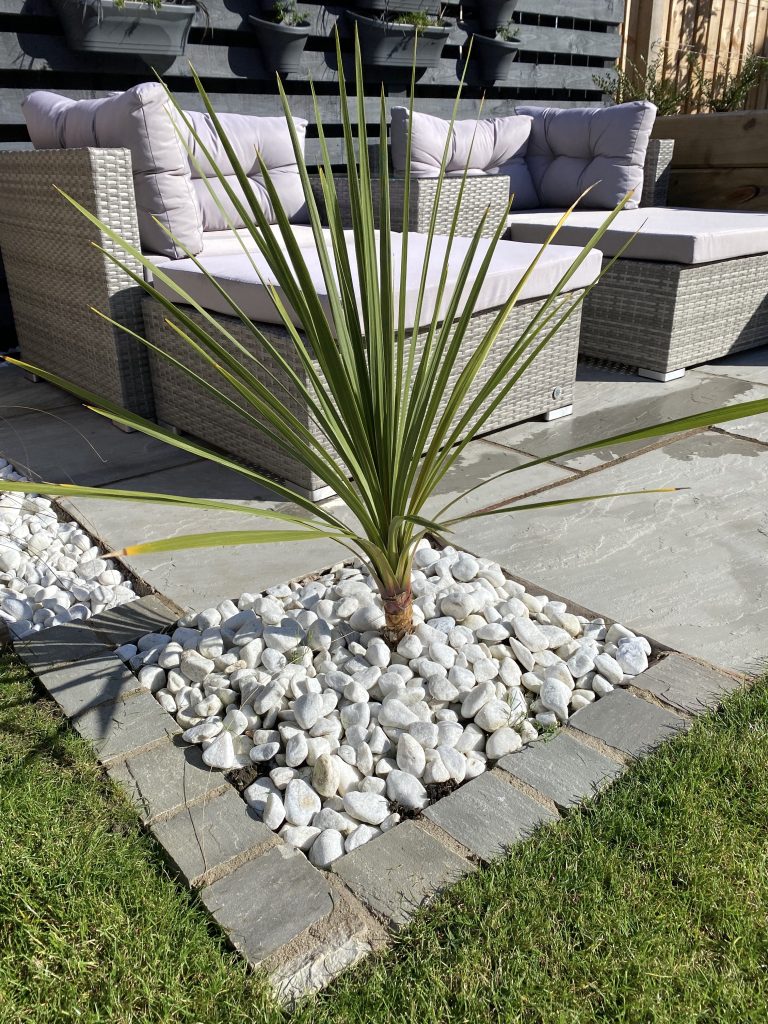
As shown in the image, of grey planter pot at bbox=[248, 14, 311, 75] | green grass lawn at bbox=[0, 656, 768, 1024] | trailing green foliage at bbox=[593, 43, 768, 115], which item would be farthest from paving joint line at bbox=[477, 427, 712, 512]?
trailing green foliage at bbox=[593, 43, 768, 115]

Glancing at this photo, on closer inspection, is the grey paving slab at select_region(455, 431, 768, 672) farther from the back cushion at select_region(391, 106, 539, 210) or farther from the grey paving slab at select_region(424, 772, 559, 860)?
the back cushion at select_region(391, 106, 539, 210)

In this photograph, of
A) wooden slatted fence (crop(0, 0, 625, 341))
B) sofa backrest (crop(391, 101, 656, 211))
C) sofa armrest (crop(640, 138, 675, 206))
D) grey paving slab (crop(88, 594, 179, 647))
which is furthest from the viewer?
sofa armrest (crop(640, 138, 675, 206))

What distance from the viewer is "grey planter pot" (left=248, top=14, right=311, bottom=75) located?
4121 mm

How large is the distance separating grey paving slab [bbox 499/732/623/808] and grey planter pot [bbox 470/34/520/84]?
470 cm

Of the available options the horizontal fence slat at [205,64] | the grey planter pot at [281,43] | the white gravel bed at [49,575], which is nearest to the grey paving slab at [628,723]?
the white gravel bed at [49,575]

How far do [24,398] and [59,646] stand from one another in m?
1.89

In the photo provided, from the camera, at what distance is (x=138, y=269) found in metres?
2.78

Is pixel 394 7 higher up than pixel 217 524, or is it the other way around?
pixel 394 7

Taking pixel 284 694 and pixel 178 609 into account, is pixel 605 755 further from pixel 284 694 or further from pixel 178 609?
pixel 178 609

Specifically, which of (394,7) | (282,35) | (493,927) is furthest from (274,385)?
(394,7)

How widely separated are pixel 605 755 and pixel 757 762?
0.73 ft

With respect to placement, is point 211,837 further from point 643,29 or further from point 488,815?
point 643,29

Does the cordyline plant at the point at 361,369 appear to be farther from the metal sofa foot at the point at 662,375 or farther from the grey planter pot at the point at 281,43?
the grey planter pot at the point at 281,43

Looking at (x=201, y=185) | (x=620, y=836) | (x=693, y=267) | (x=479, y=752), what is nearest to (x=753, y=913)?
(x=620, y=836)
